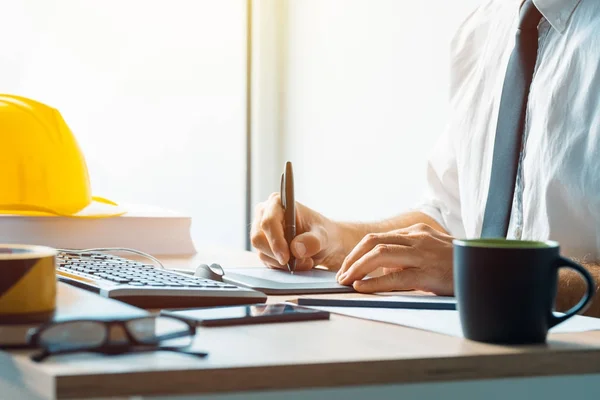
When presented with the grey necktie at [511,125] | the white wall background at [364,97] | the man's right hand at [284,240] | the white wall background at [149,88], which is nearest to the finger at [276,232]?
the man's right hand at [284,240]

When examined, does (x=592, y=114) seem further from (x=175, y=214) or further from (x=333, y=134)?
(x=333, y=134)

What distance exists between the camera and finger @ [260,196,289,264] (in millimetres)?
1265

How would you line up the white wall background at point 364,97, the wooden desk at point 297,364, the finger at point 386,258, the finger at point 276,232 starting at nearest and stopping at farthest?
the wooden desk at point 297,364, the finger at point 386,258, the finger at point 276,232, the white wall background at point 364,97

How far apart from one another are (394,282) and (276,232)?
26 cm

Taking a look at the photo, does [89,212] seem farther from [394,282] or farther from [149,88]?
[149,88]

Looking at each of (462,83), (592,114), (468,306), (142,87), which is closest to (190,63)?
(142,87)

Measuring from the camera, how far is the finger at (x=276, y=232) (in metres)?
1.26

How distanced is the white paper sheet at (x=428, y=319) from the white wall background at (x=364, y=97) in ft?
5.19

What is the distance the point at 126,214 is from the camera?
5.29 ft

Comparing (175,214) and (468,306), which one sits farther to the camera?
(175,214)

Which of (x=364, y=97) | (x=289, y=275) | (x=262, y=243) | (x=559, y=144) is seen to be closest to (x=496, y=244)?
(x=289, y=275)

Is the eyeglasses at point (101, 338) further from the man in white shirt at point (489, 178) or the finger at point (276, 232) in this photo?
the finger at point (276, 232)

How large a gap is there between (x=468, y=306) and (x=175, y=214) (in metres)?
1.00

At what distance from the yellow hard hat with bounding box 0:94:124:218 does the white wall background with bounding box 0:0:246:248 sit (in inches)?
60.9
